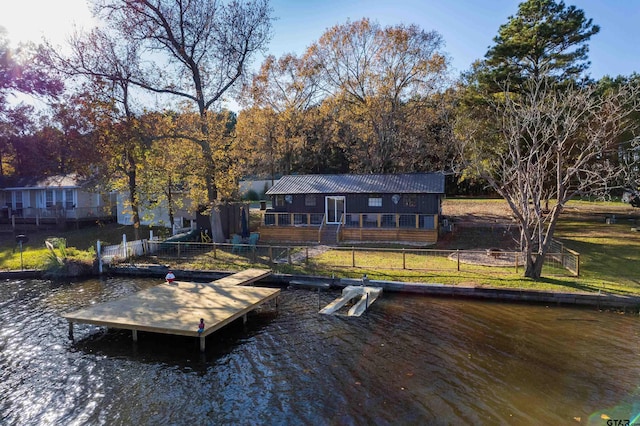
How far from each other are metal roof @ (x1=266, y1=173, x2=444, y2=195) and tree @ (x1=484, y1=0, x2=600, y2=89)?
7.33 m

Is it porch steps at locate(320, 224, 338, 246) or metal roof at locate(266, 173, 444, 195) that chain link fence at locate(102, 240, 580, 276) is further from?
metal roof at locate(266, 173, 444, 195)

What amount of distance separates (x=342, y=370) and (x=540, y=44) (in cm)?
2369

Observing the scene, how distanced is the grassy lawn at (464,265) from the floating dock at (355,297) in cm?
150

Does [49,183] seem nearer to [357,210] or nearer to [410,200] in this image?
[357,210]

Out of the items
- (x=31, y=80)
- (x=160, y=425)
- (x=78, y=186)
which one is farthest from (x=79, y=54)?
(x=160, y=425)

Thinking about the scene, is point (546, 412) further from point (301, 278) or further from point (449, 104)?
point (449, 104)

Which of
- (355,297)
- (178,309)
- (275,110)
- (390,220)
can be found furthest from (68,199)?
(355,297)

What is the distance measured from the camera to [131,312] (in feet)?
35.8

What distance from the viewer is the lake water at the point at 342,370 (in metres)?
7.08

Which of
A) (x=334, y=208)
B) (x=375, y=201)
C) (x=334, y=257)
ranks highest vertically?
(x=375, y=201)

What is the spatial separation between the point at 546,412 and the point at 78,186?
31.7 m

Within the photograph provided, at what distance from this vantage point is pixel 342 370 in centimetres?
860

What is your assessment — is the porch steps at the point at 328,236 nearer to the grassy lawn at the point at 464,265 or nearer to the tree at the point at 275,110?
the grassy lawn at the point at 464,265

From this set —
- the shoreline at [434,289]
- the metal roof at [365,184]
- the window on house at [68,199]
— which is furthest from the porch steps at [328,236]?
the window on house at [68,199]
